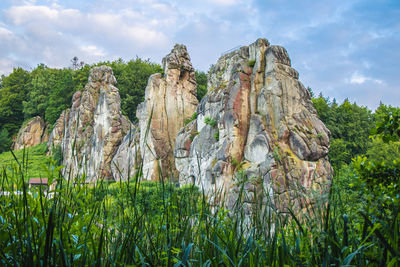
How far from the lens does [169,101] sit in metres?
25.2

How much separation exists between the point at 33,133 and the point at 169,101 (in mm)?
26130

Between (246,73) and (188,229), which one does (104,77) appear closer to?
(246,73)

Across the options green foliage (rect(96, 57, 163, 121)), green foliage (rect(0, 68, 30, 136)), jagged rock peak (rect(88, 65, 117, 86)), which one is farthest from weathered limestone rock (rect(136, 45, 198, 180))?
green foliage (rect(0, 68, 30, 136))

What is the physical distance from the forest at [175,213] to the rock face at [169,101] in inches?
379

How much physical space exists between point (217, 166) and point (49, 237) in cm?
1529

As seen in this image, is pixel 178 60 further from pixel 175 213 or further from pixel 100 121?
pixel 175 213

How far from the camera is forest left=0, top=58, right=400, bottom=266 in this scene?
46.2 inches

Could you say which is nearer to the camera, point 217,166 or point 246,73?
point 217,166

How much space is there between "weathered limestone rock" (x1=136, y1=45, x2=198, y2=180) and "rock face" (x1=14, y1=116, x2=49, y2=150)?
2297cm

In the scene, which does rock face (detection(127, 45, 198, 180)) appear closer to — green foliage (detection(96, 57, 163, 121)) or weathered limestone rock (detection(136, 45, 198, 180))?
weathered limestone rock (detection(136, 45, 198, 180))

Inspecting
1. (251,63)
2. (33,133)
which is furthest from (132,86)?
(251,63)

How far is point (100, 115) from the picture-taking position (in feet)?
92.0

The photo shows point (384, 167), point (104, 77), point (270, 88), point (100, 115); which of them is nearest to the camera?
point (384, 167)

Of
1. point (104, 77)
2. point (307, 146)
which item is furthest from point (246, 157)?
point (104, 77)
